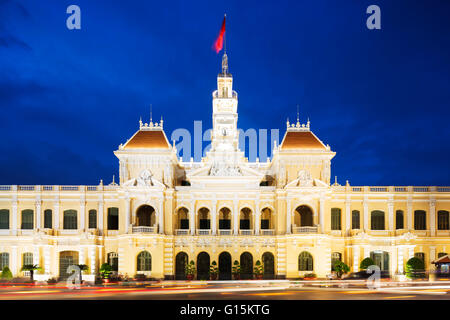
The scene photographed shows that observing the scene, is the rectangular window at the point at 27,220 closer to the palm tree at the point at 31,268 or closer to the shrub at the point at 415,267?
Result: the palm tree at the point at 31,268

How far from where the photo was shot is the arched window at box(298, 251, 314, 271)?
60531 mm

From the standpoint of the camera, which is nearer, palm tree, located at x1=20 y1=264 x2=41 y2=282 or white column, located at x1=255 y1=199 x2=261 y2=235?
palm tree, located at x1=20 y1=264 x2=41 y2=282

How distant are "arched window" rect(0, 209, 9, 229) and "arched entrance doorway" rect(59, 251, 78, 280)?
7530mm

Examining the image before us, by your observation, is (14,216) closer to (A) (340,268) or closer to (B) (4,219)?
(B) (4,219)

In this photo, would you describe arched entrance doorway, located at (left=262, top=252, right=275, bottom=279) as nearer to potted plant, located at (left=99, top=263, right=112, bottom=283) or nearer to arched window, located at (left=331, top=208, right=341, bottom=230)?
arched window, located at (left=331, top=208, right=341, bottom=230)

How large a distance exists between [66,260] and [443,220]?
143 ft

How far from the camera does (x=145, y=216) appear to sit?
6425 cm

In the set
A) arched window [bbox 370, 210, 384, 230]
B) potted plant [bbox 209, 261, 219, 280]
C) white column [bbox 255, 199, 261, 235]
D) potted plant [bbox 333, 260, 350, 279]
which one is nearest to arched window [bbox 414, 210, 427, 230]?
arched window [bbox 370, 210, 384, 230]

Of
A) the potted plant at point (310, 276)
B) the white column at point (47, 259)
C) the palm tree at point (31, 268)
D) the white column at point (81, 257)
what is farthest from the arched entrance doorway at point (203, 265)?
the palm tree at point (31, 268)

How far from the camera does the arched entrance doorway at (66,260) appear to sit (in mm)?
62969

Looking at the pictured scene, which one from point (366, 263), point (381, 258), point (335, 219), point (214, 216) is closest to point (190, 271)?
point (214, 216)
